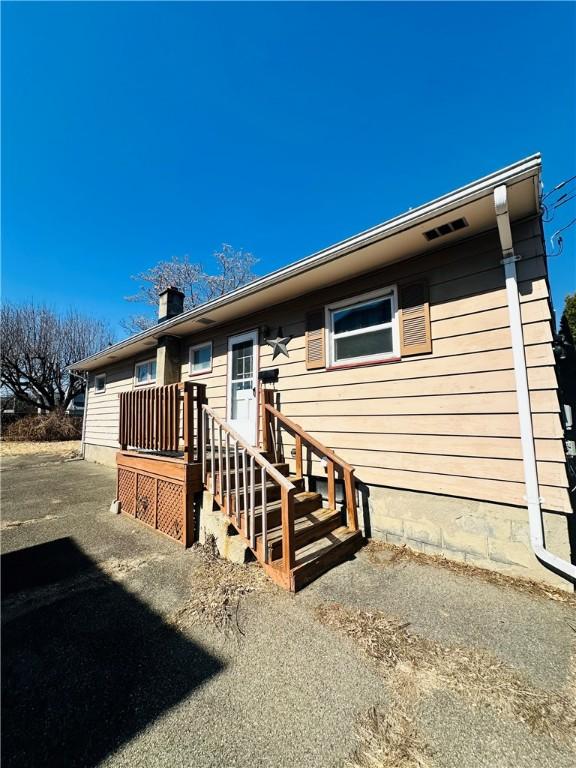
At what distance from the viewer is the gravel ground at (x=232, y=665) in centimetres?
140

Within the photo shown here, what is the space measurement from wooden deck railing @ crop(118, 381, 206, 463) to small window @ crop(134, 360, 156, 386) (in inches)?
127

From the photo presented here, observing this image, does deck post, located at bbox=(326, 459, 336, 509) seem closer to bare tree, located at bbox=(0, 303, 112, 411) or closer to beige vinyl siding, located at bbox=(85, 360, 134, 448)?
beige vinyl siding, located at bbox=(85, 360, 134, 448)

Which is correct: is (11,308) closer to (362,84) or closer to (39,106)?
(39,106)

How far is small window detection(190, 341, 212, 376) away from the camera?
6.39 metres

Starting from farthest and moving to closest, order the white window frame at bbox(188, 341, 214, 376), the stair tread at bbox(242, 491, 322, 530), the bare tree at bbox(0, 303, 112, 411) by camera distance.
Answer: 1. the bare tree at bbox(0, 303, 112, 411)
2. the white window frame at bbox(188, 341, 214, 376)
3. the stair tread at bbox(242, 491, 322, 530)

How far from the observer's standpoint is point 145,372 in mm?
8578

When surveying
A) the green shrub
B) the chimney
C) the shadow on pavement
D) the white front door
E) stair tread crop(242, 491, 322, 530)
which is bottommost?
the shadow on pavement

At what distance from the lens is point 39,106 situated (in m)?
5.30

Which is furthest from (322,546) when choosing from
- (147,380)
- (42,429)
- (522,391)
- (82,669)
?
(42,429)

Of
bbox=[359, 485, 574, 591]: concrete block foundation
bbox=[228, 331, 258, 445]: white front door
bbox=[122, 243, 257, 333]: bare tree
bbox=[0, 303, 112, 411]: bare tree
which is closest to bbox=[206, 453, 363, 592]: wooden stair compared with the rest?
bbox=[359, 485, 574, 591]: concrete block foundation

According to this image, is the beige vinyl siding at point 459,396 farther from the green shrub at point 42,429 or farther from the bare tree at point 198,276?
the green shrub at point 42,429

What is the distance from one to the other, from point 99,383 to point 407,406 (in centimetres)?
1062

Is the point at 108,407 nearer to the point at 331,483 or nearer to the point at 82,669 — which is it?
the point at 331,483

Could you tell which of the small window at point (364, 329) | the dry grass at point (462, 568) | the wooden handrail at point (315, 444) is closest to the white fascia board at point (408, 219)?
the small window at point (364, 329)
